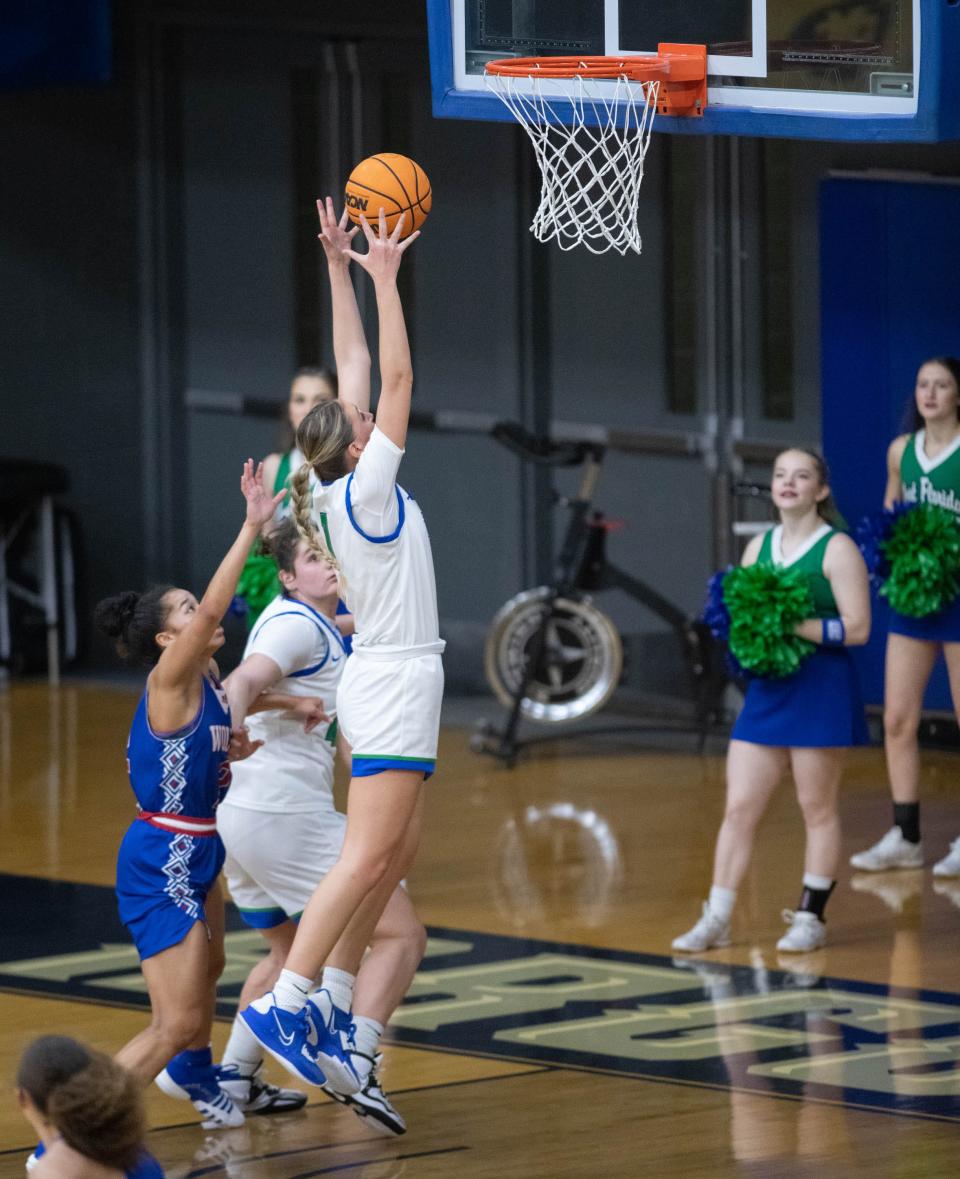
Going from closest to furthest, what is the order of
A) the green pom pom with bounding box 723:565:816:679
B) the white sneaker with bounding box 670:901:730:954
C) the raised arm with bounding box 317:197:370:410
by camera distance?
1. the raised arm with bounding box 317:197:370:410
2. the green pom pom with bounding box 723:565:816:679
3. the white sneaker with bounding box 670:901:730:954

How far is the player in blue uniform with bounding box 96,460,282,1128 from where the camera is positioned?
541 cm

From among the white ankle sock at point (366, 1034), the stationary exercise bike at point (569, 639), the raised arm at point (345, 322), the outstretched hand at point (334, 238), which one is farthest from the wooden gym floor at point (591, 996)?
the outstretched hand at point (334, 238)

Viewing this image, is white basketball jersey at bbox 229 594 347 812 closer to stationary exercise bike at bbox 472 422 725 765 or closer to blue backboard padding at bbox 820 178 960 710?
stationary exercise bike at bbox 472 422 725 765

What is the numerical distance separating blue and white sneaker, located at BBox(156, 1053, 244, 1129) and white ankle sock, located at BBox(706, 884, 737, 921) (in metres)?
2.42

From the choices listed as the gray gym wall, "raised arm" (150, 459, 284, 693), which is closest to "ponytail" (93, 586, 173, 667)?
"raised arm" (150, 459, 284, 693)

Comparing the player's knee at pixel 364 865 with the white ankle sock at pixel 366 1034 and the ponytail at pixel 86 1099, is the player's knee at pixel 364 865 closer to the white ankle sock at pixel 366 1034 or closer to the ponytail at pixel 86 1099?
the white ankle sock at pixel 366 1034

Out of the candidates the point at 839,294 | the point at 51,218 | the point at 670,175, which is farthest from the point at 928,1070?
the point at 51,218

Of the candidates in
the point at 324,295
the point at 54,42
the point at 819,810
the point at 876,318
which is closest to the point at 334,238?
the point at 819,810

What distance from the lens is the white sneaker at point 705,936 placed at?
A: 7.71m

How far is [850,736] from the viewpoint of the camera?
7.68 meters

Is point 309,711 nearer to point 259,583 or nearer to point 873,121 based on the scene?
point 873,121

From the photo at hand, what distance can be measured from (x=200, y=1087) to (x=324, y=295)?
9904 mm

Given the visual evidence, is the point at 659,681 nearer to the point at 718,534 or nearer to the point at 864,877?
the point at 718,534

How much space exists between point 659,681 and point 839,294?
2450 mm
